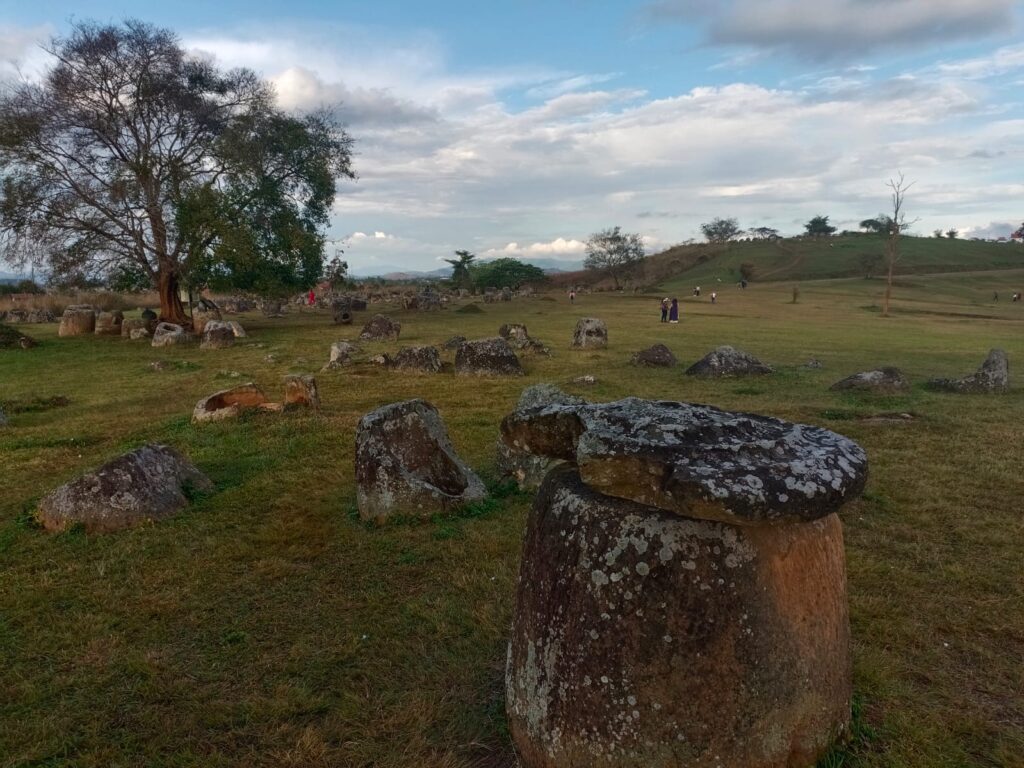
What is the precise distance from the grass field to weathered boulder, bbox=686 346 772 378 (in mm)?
3576

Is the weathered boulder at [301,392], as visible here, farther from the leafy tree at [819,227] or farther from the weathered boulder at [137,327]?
the leafy tree at [819,227]

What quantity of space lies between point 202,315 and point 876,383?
99.6 ft

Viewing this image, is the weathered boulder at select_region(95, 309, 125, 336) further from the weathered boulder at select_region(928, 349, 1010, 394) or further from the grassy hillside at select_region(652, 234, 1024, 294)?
the grassy hillside at select_region(652, 234, 1024, 294)

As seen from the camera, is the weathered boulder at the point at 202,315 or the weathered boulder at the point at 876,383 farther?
the weathered boulder at the point at 202,315

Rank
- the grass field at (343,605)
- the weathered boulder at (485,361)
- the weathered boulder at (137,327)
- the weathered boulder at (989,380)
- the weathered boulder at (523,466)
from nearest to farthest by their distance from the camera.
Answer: the grass field at (343,605)
the weathered boulder at (523,466)
the weathered boulder at (989,380)
the weathered boulder at (485,361)
the weathered boulder at (137,327)

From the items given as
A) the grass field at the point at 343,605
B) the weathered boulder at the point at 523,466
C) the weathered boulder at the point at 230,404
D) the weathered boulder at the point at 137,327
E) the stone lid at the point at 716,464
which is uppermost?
the stone lid at the point at 716,464

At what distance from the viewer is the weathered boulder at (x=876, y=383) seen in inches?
558

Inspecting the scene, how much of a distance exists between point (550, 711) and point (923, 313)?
47.6 metres

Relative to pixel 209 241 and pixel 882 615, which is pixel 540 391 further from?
pixel 209 241

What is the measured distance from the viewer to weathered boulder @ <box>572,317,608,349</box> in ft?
76.1

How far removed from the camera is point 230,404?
1214 centimetres

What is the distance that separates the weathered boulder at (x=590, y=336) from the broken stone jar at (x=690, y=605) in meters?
19.7

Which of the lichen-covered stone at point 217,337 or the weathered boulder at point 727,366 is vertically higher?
the lichen-covered stone at point 217,337

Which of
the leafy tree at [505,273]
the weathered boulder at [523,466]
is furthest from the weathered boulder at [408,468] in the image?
the leafy tree at [505,273]
